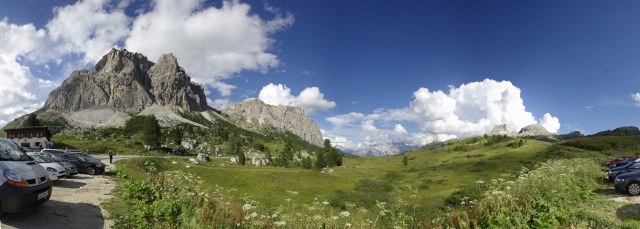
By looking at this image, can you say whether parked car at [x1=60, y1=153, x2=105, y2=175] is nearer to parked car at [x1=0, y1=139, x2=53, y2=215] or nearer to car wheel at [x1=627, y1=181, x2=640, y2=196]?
parked car at [x1=0, y1=139, x2=53, y2=215]

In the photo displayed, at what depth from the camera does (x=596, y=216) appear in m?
12.3

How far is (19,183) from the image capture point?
10.1m

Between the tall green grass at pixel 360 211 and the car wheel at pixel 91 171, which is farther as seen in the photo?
the car wheel at pixel 91 171

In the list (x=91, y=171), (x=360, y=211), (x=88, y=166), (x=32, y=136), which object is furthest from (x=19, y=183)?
(x=32, y=136)

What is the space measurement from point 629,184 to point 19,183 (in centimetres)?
2999

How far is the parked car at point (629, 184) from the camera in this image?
1909 centimetres

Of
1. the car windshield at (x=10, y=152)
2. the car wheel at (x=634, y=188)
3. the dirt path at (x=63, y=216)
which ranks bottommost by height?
the car wheel at (x=634, y=188)

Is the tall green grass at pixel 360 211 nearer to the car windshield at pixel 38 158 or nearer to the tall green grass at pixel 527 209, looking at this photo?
the tall green grass at pixel 527 209

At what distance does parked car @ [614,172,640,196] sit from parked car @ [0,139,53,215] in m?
29.7

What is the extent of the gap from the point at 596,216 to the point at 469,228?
7645mm

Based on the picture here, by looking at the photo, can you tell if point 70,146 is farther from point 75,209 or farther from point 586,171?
point 586,171

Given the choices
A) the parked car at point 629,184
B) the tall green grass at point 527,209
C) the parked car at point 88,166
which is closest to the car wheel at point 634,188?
the parked car at point 629,184

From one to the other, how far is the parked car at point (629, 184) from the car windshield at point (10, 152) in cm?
3099

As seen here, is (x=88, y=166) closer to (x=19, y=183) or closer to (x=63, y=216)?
(x=63, y=216)
